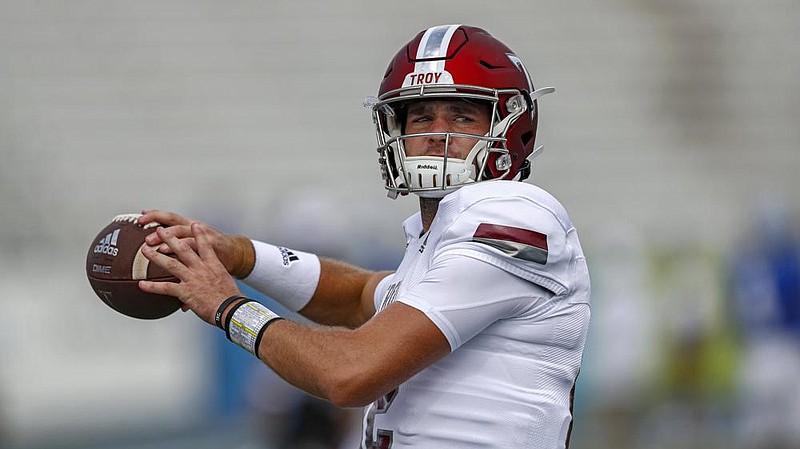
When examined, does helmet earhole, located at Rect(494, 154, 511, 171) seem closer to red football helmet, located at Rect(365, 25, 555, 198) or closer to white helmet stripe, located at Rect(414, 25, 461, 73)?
red football helmet, located at Rect(365, 25, 555, 198)

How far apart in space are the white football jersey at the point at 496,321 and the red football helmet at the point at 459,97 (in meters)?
0.15

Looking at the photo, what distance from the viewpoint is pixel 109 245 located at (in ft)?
9.50

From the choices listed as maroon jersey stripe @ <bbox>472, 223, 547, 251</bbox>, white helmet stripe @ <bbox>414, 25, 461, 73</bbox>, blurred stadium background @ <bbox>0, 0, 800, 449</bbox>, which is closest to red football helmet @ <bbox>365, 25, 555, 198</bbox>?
white helmet stripe @ <bbox>414, 25, 461, 73</bbox>

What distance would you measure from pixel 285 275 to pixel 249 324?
0.77 m

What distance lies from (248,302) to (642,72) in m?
9.97

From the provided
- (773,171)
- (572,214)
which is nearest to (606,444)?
(572,214)

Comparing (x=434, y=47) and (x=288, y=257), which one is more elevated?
(x=434, y=47)

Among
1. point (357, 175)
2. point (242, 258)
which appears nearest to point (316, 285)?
point (242, 258)

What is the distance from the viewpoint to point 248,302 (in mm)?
2656

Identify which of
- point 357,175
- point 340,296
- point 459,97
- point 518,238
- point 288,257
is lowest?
point 357,175

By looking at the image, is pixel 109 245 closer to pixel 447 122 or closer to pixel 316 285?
pixel 316 285

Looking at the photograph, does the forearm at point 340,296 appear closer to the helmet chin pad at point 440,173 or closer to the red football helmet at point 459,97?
the red football helmet at point 459,97

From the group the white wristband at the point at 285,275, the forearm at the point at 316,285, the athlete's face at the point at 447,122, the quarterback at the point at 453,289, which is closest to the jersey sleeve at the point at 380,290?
the forearm at the point at 316,285

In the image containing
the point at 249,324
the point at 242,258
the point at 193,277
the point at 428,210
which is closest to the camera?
the point at 249,324
